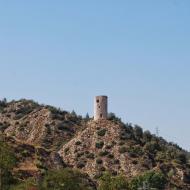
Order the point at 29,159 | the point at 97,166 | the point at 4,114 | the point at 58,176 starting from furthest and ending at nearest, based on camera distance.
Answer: the point at 4,114
the point at 97,166
the point at 29,159
the point at 58,176

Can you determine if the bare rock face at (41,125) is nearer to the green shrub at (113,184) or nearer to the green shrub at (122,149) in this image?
the green shrub at (122,149)

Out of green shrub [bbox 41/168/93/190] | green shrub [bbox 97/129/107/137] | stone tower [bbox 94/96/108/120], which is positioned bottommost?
green shrub [bbox 41/168/93/190]

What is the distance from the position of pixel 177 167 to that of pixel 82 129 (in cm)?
2524

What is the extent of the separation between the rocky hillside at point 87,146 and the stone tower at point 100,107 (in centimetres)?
135

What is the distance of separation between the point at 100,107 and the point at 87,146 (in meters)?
8.96

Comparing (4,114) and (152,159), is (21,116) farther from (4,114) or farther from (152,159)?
(152,159)

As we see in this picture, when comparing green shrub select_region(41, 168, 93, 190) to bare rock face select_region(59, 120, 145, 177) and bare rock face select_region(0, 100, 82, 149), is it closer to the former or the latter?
bare rock face select_region(59, 120, 145, 177)

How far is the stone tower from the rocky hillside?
135 centimetres

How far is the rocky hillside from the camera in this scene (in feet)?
461

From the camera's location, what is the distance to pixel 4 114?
581 ft

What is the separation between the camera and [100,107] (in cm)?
15588

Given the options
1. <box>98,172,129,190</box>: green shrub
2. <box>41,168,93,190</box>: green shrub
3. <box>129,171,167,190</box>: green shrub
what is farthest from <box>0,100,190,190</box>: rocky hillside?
<box>41,168,93,190</box>: green shrub

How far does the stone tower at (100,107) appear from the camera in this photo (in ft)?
502

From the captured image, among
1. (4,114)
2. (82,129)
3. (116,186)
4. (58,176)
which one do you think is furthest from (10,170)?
(4,114)
